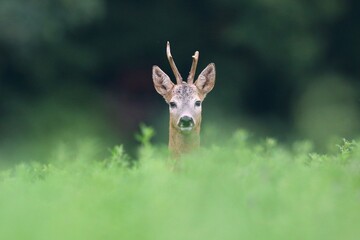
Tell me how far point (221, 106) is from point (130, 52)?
6.97ft

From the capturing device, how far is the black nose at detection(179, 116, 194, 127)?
1036cm

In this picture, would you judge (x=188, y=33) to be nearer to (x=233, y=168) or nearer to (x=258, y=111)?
(x=258, y=111)

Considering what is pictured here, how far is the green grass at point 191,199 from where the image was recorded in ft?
20.6

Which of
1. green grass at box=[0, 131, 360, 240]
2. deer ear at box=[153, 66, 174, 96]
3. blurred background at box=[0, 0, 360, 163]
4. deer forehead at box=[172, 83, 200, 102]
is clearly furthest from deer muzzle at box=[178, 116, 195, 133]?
blurred background at box=[0, 0, 360, 163]

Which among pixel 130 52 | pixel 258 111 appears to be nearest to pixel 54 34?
pixel 130 52

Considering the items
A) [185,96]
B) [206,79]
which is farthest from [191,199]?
[206,79]

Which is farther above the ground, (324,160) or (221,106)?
(221,106)

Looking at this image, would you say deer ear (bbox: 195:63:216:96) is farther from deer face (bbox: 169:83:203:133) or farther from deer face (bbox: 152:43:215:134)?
deer face (bbox: 169:83:203:133)

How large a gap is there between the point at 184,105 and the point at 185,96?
19 centimetres

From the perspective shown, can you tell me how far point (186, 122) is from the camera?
34.1 ft

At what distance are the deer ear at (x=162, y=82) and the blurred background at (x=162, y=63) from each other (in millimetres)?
9040

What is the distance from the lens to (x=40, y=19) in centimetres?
2091

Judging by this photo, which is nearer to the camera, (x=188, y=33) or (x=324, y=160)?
(x=324, y=160)

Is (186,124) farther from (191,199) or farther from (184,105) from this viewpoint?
(191,199)
